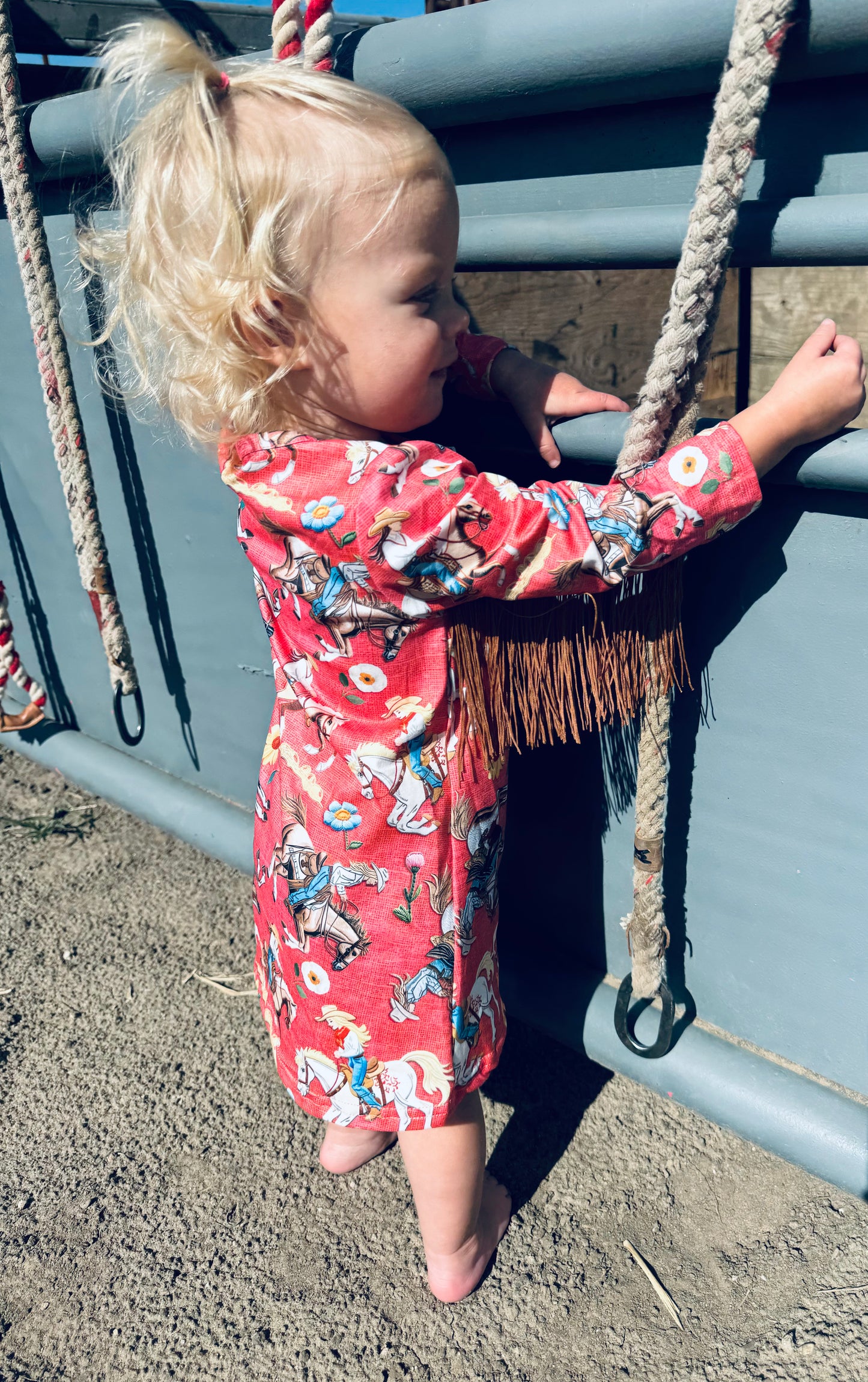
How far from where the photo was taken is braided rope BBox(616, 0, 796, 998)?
916mm

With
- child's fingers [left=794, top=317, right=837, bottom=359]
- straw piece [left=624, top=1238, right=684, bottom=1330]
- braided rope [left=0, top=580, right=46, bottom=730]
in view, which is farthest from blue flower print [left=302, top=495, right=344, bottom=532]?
braided rope [left=0, top=580, right=46, bottom=730]

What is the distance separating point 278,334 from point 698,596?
59 centimetres

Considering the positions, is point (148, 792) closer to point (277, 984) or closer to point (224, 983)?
point (224, 983)

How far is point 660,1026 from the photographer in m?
1.44

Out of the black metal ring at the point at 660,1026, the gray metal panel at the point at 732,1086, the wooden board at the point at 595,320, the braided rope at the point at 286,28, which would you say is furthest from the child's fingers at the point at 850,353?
the gray metal panel at the point at 732,1086

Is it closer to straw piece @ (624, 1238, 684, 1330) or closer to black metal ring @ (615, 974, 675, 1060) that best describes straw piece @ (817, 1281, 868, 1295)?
straw piece @ (624, 1238, 684, 1330)

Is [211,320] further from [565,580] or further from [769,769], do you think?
[769,769]

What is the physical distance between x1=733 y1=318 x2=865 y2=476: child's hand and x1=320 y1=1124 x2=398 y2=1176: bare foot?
3.51 feet

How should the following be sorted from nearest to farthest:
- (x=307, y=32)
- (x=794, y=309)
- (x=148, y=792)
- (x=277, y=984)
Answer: (x=307, y=32)
(x=277, y=984)
(x=794, y=309)
(x=148, y=792)

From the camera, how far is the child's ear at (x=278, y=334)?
3.32 ft

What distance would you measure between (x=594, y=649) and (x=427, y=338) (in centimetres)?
39

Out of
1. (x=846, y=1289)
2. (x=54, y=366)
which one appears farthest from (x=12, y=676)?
(x=846, y=1289)

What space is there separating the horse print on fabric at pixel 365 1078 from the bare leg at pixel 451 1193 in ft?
0.17

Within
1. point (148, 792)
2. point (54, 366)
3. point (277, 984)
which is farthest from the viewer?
point (148, 792)
